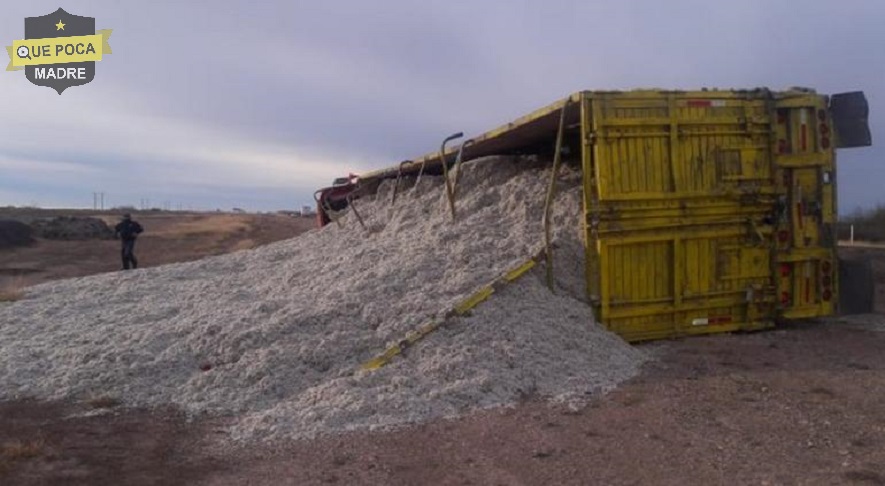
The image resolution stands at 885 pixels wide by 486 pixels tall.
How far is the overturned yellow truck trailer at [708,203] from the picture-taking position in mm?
8727

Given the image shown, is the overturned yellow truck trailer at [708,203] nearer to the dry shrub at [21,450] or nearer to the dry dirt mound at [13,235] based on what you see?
the dry shrub at [21,450]

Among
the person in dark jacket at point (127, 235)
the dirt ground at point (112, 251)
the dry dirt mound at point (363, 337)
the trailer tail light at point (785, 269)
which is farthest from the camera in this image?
the dirt ground at point (112, 251)

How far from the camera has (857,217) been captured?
41.7 meters

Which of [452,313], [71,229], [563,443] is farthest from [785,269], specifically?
[71,229]

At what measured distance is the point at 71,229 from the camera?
127ft

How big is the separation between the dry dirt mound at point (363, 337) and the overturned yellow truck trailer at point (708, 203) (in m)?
0.68

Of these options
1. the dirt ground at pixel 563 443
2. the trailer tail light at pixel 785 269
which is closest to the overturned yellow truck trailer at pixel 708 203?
the trailer tail light at pixel 785 269

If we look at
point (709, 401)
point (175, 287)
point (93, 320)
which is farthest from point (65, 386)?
point (709, 401)

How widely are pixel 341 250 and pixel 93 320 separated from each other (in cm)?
342

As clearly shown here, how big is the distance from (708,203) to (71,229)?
3528 cm

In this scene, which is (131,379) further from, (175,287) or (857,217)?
(857,217)

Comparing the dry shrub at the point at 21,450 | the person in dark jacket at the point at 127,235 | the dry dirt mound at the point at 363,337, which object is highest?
the person in dark jacket at the point at 127,235

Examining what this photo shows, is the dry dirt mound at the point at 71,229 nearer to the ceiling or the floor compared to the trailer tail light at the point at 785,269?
nearer to the ceiling

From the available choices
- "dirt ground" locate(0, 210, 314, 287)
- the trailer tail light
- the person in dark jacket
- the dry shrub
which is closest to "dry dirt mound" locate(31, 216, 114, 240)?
"dirt ground" locate(0, 210, 314, 287)
